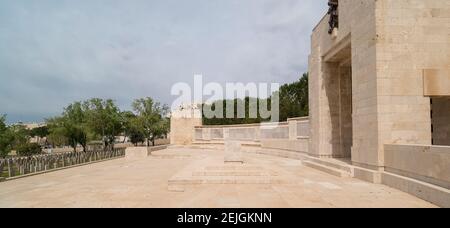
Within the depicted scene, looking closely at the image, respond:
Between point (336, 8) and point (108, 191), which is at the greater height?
point (336, 8)

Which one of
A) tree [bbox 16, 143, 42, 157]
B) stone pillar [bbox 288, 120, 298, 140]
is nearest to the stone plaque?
stone pillar [bbox 288, 120, 298, 140]

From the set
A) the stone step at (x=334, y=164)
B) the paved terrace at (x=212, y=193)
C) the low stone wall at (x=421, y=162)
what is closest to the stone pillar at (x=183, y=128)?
the stone step at (x=334, y=164)

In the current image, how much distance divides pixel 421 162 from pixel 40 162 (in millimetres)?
16429

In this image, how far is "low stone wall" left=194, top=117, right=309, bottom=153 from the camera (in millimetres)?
22406

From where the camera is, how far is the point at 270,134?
27.2 metres

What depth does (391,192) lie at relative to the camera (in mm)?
9930

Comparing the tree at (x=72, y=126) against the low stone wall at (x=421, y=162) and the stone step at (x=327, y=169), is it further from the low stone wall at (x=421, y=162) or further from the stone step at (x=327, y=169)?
the low stone wall at (x=421, y=162)

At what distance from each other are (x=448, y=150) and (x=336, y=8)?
9.37 meters

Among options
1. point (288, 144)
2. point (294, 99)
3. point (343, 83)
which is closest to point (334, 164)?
point (343, 83)

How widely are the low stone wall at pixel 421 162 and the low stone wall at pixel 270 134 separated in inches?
408

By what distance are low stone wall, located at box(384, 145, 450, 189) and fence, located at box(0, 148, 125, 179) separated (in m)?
14.3

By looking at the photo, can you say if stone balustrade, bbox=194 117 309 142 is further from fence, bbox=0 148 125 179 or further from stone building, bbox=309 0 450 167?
fence, bbox=0 148 125 179
